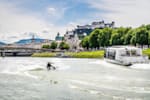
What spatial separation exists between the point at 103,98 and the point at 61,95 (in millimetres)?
4077

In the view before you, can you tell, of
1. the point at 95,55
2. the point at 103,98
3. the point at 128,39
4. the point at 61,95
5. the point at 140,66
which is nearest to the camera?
the point at 103,98

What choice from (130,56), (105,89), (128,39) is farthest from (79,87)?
(128,39)

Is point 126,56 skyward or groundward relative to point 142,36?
groundward

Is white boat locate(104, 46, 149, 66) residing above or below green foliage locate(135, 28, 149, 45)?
below

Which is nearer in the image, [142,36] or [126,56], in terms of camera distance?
[126,56]

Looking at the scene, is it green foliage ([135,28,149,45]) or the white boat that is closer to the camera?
the white boat

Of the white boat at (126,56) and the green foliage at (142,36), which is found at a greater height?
the green foliage at (142,36)

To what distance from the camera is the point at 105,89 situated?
1507 inches

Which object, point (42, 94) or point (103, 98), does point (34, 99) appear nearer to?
point (42, 94)

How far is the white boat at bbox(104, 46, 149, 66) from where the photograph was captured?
79.8 meters

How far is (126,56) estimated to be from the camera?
82.8 m

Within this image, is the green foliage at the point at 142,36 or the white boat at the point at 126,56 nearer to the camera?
the white boat at the point at 126,56

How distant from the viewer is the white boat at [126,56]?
262ft

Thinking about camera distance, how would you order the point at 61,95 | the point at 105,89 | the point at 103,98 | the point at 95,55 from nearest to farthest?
the point at 103,98, the point at 61,95, the point at 105,89, the point at 95,55
